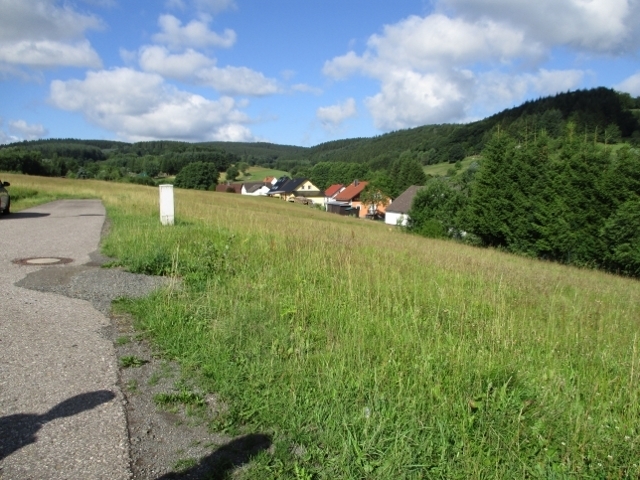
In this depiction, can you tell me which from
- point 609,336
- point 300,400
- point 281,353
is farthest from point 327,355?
point 609,336

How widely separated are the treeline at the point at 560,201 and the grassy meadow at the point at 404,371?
21.1 metres

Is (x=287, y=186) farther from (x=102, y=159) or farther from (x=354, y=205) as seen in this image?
(x=102, y=159)

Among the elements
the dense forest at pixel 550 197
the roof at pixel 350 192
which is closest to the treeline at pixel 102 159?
the roof at pixel 350 192

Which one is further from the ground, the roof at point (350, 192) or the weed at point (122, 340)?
the weed at point (122, 340)

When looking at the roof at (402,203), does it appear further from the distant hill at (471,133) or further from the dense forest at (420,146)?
the dense forest at (420,146)

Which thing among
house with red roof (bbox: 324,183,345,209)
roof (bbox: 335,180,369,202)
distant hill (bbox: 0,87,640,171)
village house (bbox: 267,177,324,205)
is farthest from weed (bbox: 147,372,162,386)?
village house (bbox: 267,177,324,205)

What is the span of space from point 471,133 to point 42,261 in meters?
122

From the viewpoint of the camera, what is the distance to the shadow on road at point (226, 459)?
2936 mm

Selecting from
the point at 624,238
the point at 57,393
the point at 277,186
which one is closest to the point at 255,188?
the point at 277,186

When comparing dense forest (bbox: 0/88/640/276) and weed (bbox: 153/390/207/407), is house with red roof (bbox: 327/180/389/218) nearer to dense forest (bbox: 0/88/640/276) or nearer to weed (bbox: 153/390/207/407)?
dense forest (bbox: 0/88/640/276)

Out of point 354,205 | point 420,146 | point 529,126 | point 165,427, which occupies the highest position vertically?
point 420,146

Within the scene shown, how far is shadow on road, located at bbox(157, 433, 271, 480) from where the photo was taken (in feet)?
9.63

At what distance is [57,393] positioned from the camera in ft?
12.4

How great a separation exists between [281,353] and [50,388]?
5.92ft
